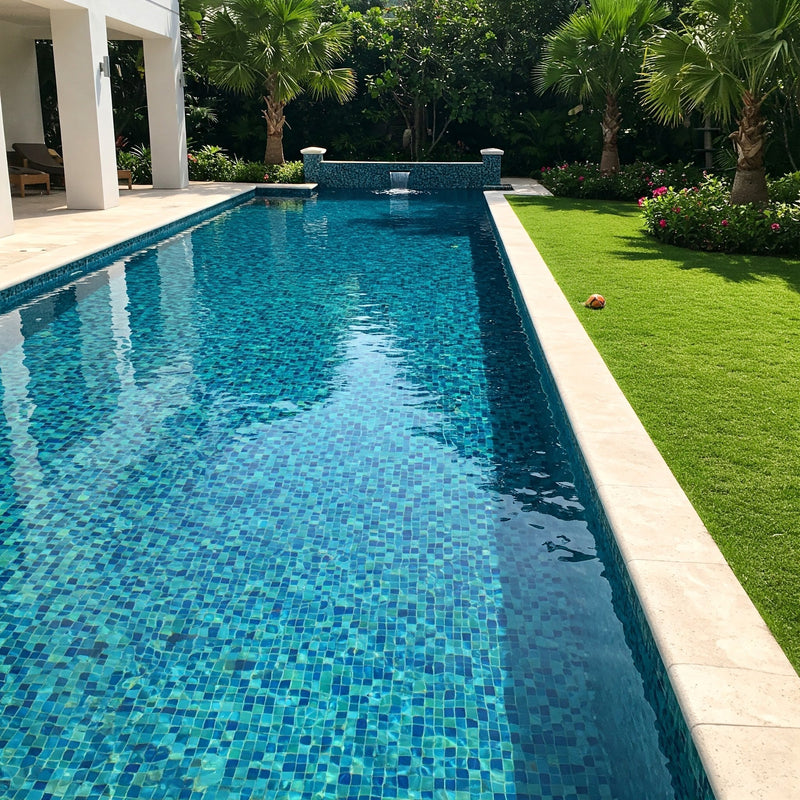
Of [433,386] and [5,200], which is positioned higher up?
[5,200]

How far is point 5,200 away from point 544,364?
847 cm

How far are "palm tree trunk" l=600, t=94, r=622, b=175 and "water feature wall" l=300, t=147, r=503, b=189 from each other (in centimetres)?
359

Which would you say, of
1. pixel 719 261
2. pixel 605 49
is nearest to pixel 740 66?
pixel 719 261

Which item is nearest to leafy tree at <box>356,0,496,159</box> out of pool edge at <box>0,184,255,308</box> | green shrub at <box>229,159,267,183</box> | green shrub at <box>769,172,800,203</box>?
green shrub at <box>229,159,267,183</box>

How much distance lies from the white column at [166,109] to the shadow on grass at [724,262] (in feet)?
36.7

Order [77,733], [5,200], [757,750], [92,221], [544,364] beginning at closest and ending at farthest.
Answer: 1. [757,750]
2. [77,733]
3. [544,364]
4. [5,200]
5. [92,221]

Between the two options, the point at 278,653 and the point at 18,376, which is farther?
the point at 18,376

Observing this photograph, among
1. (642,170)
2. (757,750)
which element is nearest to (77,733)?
(757,750)

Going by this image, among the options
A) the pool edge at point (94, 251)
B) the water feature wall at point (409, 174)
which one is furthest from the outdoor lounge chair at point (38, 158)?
the water feature wall at point (409, 174)

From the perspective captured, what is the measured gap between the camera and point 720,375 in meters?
5.92

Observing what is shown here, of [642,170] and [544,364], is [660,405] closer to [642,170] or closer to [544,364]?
[544,364]

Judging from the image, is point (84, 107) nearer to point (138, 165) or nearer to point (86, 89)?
point (86, 89)

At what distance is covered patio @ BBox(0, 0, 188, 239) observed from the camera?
14.3 m

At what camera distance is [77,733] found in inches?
114
